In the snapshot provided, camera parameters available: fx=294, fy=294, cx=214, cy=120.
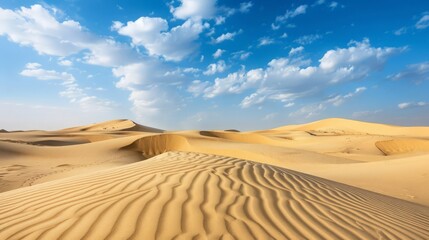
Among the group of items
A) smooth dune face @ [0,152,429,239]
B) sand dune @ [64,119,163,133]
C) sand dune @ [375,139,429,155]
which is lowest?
smooth dune face @ [0,152,429,239]

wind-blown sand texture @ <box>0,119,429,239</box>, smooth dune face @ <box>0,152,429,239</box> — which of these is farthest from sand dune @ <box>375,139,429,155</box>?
smooth dune face @ <box>0,152,429,239</box>

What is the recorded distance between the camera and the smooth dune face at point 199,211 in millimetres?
2705

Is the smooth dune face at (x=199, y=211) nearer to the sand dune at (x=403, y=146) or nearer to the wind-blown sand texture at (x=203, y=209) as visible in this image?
the wind-blown sand texture at (x=203, y=209)

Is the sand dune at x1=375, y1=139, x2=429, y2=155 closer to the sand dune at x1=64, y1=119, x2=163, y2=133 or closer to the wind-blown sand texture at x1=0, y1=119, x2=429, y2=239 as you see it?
the wind-blown sand texture at x1=0, y1=119, x2=429, y2=239

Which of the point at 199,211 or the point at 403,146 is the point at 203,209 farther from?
the point at 403,146

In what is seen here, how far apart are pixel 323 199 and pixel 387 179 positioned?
5.24m

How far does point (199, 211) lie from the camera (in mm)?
3121

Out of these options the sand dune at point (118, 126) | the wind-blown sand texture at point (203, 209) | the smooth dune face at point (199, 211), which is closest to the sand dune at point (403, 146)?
the wind-blown sand texture at point (203, 209)

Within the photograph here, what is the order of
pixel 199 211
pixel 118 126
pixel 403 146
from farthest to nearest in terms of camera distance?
pixel 118 126 → pixel 403 146 → pixel 199 211

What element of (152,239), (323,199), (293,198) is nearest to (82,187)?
(152,239)

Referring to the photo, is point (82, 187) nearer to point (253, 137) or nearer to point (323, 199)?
point (323, 199)

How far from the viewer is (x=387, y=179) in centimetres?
825

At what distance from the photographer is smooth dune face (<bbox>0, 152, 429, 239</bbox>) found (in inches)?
106

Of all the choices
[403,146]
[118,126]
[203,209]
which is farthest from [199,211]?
[118,126]
